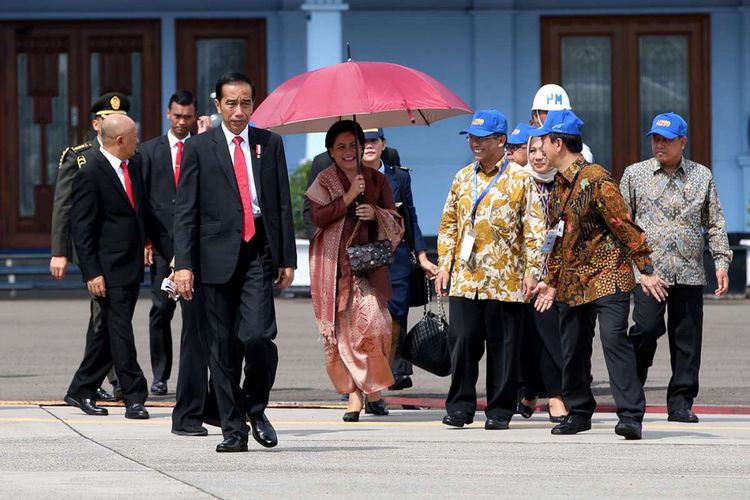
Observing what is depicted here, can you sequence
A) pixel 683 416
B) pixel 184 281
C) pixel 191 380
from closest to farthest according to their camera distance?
pixel 184 281, pixel 191 380, pixel 683 416

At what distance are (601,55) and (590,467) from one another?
1630 cm

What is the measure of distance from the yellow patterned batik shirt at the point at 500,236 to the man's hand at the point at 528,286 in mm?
29

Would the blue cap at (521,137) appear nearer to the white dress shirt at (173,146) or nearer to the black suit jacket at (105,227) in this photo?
the white dress shirt at (173,146)

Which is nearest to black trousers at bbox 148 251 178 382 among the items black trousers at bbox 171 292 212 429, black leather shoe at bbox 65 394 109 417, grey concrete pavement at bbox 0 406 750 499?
black leather shoe at bbox 65 394 109 417

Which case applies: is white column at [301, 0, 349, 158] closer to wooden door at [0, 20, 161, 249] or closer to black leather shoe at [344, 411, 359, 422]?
wooden door at [0, 20, 161, 249]

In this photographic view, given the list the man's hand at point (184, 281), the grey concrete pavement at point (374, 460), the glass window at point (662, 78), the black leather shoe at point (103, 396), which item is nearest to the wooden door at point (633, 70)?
the glass window at point (662, 78)

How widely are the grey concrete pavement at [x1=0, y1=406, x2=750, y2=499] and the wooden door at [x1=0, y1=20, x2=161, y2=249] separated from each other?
1356cm

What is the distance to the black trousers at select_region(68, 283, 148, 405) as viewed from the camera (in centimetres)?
1049

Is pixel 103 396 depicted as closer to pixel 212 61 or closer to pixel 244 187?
pixel 244 187

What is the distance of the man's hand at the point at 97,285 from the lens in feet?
34.5

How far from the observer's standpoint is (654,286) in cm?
955

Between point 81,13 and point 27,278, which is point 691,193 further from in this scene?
point 81,13

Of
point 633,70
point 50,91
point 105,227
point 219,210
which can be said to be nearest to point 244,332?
point 219,210

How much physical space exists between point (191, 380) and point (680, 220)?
3.05 meters
